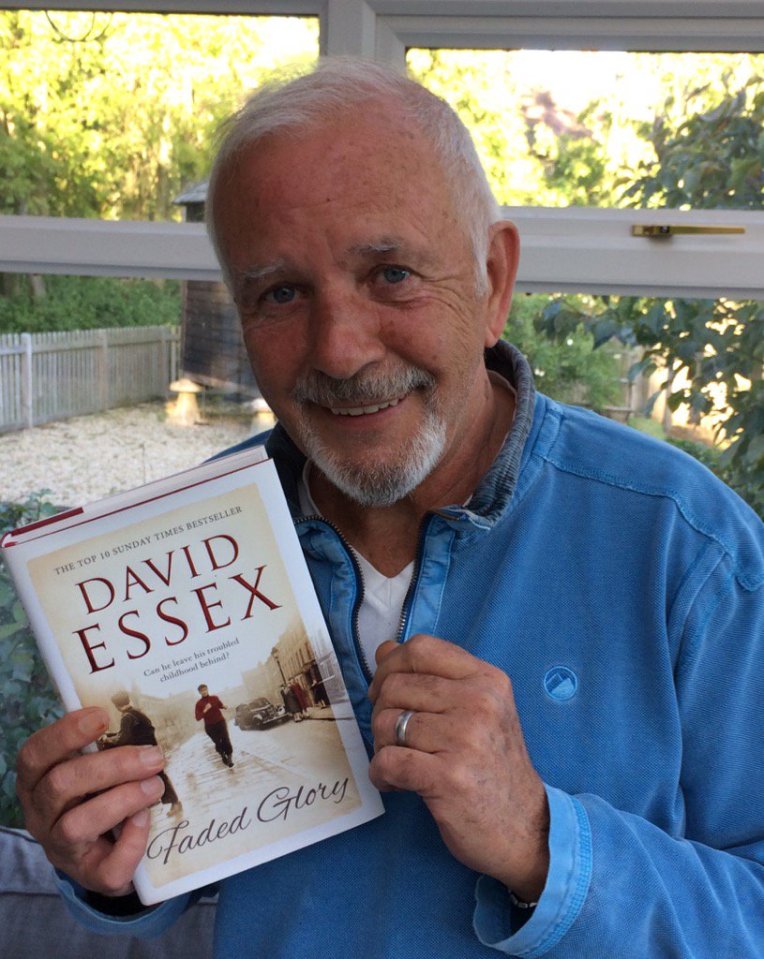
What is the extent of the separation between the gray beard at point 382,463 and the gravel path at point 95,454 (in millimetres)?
1181

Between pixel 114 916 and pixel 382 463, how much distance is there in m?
0.63

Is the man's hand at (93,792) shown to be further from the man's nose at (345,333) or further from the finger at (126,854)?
the man's nose at (345,333)

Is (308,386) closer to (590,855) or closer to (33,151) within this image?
(590,855)

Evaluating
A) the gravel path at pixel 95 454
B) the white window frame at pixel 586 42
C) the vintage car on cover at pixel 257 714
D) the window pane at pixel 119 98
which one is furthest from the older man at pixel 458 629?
the gravel path at pixel 95 454

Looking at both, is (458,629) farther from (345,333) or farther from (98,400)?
(98,400)

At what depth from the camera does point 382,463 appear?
116cm

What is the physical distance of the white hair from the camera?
1.13 m

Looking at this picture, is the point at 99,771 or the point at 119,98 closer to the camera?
the point at 99,771

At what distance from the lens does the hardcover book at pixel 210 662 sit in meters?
1.07

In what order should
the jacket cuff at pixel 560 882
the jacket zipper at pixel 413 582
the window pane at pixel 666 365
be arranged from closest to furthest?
the jacket cuff at pixel 560 882, the jacket zipper at pixel 413 582, the window pane at pixel 666 365

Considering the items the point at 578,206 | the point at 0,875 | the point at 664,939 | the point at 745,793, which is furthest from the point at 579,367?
the point at 0,875

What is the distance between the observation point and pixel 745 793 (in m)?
1.05

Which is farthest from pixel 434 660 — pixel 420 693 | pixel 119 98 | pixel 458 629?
pixel 119 98

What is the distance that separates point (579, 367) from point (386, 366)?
1.13m
